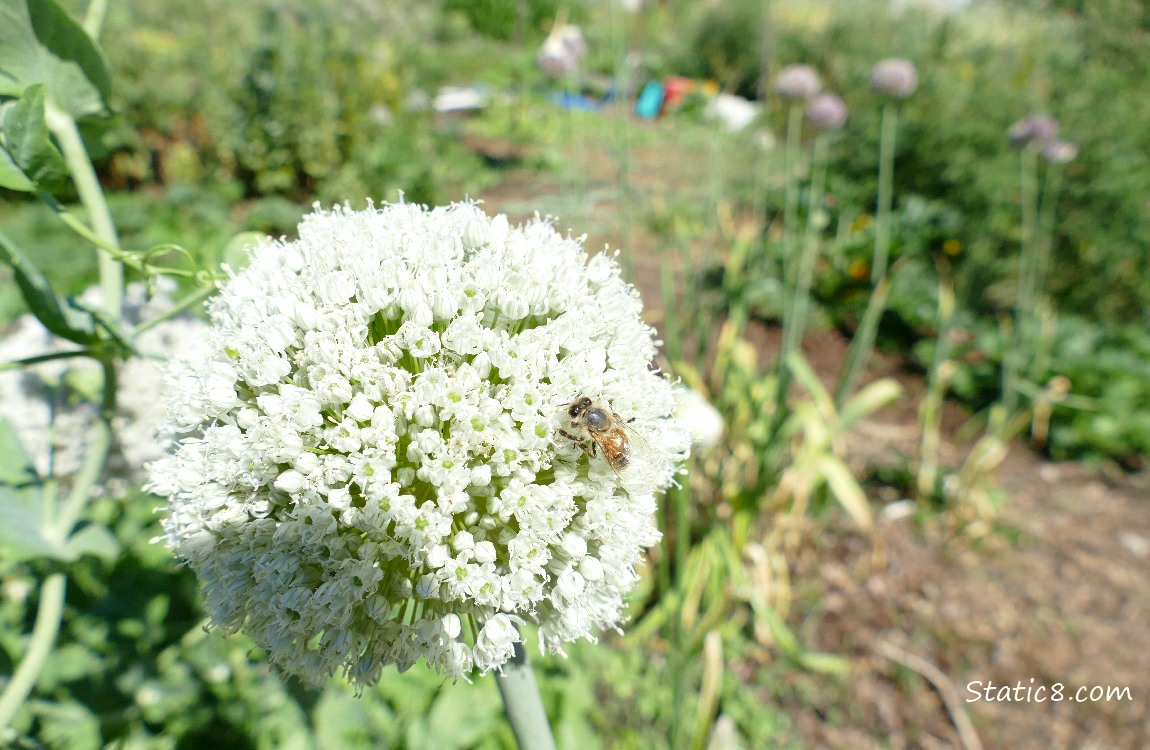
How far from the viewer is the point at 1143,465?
186 inches

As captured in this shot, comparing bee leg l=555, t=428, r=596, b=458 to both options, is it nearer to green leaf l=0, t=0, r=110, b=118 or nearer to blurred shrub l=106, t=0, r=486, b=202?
green leaf l=0, t=0, r=110, b=118

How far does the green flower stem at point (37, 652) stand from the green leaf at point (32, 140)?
86 cm

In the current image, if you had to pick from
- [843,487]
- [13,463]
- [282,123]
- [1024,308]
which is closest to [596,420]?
[13,463]

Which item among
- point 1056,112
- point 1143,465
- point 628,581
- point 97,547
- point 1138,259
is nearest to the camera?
point 628,581

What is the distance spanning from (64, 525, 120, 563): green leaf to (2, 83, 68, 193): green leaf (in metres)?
0.75

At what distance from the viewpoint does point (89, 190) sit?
130 centimetres

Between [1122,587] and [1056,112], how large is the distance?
4910mm

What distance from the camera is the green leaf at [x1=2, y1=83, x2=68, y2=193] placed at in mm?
1072

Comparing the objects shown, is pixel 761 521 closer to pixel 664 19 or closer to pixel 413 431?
pixel 413 431

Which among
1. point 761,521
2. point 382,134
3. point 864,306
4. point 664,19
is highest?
point 664,19

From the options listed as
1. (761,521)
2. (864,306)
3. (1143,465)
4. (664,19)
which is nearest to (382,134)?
(864,306)

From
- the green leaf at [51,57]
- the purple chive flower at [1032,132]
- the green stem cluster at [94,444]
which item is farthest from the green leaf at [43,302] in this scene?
the purple chive flower at [1032,132]

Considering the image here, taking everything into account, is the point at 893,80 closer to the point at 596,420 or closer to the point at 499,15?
the point at 596,420

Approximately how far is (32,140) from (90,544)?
33.1 inches
